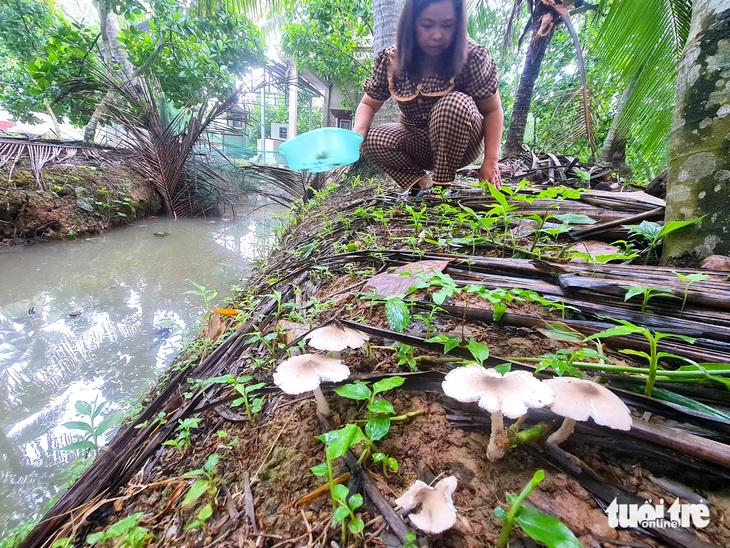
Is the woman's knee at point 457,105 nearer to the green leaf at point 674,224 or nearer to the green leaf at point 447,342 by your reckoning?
the green leaf at point 674,224

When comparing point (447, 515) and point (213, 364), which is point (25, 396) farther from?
point (447, 515)

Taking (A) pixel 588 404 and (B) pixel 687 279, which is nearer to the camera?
(A) pixel 588 404

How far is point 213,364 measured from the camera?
3.72 ft

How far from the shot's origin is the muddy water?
1.13 meters

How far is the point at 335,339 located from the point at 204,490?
15.2 inches

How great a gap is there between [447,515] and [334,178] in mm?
4483

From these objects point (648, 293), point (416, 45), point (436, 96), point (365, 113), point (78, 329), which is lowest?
point (78, 329)

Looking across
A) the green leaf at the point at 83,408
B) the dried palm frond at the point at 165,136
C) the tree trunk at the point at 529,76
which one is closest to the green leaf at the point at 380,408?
the green leaf at the point at 83,408

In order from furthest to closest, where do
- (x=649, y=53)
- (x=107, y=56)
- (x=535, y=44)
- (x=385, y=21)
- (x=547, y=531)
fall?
1. (x=107, y=56)
2. (x=535, y=44)
3. (x=385, y=21)
4. (x=649, y=53)
5. (x=547, y=531)

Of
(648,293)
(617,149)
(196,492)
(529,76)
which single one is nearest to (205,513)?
(196,492)

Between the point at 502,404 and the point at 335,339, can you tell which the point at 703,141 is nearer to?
the point at 502,404

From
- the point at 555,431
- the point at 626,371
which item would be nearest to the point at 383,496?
the point at 555,431

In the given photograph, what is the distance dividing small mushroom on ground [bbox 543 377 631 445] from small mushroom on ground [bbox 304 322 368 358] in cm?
40

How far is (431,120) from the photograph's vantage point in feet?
6.64
